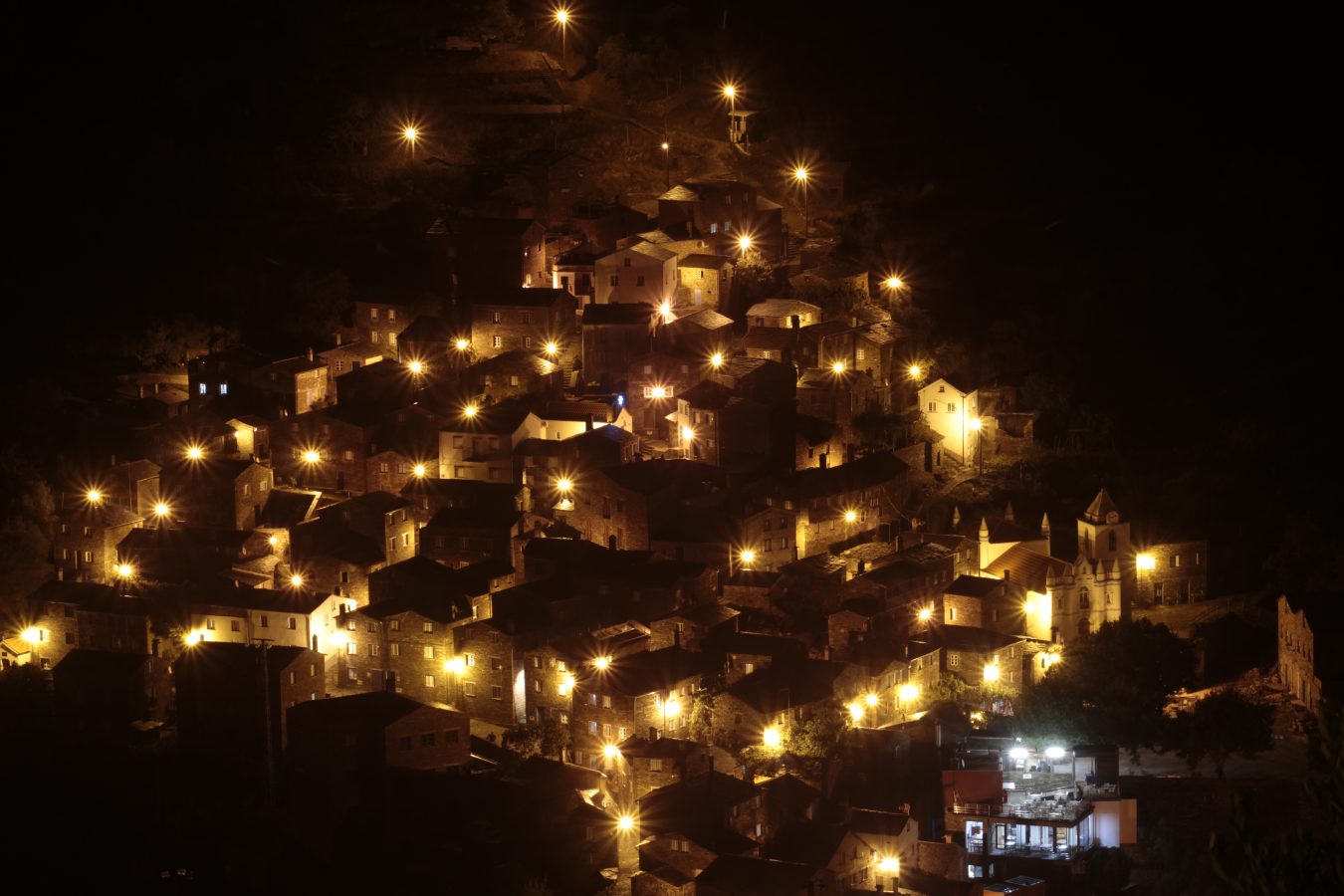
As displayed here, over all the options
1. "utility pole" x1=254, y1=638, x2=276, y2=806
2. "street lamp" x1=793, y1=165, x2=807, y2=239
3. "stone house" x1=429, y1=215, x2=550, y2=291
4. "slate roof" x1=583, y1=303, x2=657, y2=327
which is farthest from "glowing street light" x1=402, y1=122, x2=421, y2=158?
"utility pole" x1=254, y1=638, x2=276, y2=806

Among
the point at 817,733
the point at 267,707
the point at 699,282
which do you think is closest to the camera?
the point at 817,733

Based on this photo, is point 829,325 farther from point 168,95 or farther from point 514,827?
point 168,95

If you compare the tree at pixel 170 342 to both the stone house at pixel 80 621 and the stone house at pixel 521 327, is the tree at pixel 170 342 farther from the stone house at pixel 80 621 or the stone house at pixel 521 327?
the stone house at pixel 80 621

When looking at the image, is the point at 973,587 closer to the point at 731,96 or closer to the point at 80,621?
the point at 80,621

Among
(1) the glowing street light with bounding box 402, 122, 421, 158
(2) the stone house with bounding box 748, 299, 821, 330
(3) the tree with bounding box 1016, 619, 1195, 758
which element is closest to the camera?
(3) the tree with bounding box 1016, 619, 1195, 758

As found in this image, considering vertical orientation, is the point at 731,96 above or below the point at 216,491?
above

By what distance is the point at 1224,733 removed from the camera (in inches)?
1304

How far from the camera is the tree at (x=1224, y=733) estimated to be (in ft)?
109

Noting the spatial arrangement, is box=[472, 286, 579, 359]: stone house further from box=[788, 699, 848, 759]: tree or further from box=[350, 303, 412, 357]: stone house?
box=[788, 699, 848, 759]: tree

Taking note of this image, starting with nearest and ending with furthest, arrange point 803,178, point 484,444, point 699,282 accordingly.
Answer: point 484,444
point 699,282
point 803,178

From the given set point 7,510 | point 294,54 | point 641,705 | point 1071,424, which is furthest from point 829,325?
point 294,54

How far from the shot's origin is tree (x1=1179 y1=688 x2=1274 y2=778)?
109 ft

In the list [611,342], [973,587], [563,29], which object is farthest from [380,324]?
[563,29]

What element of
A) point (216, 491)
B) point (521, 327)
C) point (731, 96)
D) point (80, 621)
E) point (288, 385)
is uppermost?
point (731, 96)
